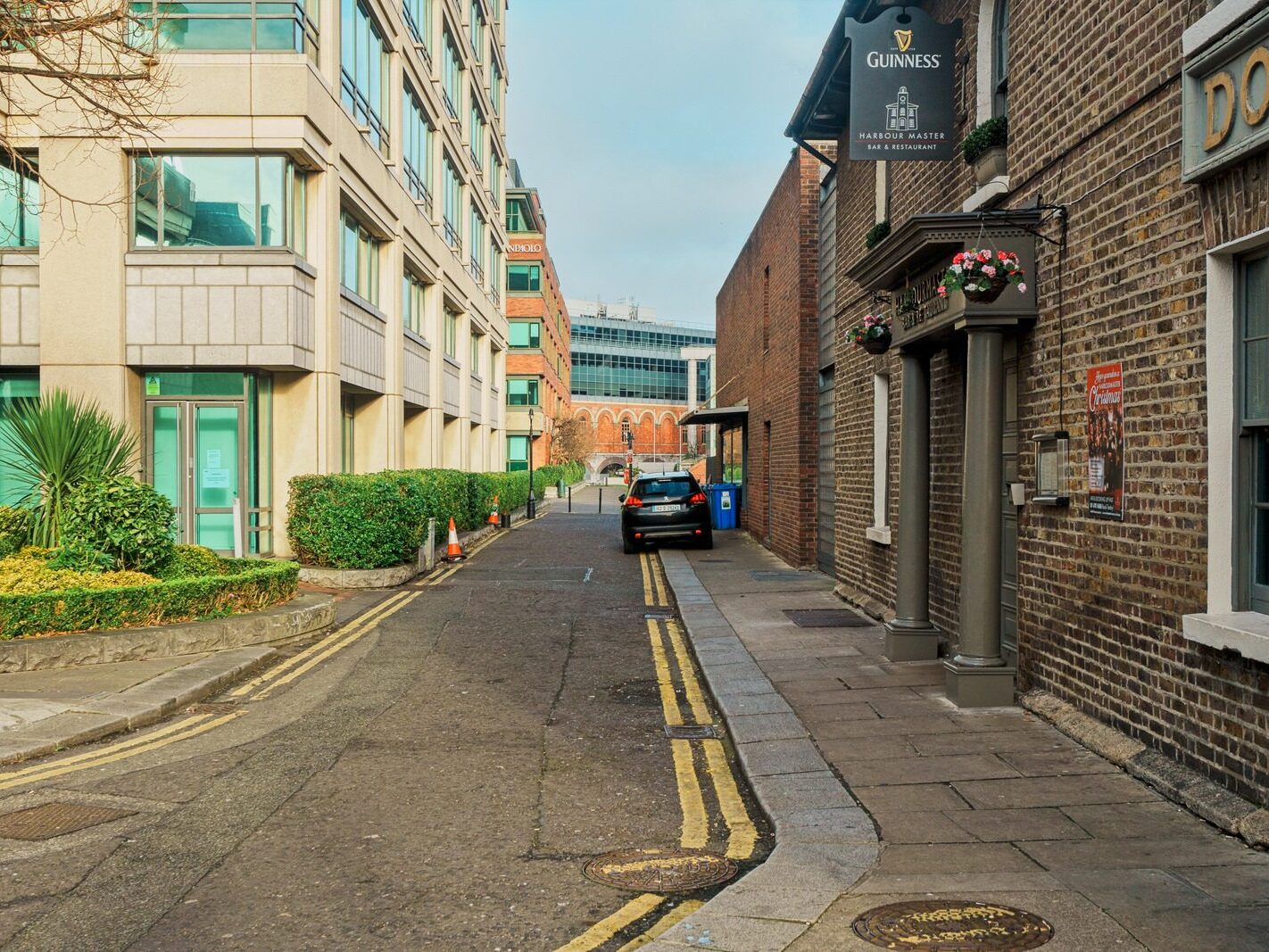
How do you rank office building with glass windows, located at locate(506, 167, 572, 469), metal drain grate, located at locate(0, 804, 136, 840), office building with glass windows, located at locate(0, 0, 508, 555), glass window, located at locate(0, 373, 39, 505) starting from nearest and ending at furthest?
metal drain grate, located at locate(0, 804, 136, 840)
office building with glass windows, located at locate(0, 0, 508, 555)
glass window, located at locate(0, 373, 39, 505)
office building with glass windows, located at locate(506, 167, 572, 469)

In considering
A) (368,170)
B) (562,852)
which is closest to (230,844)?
(562,852)

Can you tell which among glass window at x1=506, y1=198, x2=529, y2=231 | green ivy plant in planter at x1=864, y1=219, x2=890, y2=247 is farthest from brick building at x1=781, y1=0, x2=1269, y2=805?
glass window at x1=506, y1=198, x2=529, y2=231

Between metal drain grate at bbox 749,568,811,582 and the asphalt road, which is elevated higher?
metal drain grate at bbox 749,568,811,582

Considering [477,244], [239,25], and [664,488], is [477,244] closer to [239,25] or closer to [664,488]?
[664,488]

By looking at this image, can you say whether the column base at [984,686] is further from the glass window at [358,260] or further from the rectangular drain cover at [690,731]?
the glass window at [358,260]

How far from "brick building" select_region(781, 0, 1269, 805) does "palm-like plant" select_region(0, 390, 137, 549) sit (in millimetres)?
8073

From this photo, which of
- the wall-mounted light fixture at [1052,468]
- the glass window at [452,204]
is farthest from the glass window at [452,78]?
the wall-mounted light fixture at [1052,468]

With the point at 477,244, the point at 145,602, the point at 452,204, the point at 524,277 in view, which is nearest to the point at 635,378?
the point at 524,277

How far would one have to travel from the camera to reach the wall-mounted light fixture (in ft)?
24.2

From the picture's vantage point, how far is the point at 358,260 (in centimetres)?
2209

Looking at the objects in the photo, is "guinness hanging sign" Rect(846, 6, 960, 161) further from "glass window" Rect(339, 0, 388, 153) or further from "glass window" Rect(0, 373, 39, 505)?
"glass window" Rect(0, 373, 39, 505)

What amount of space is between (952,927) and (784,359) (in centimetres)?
1651

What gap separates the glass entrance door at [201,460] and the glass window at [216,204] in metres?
2.64

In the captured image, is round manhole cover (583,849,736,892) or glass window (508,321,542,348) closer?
round manhole cover (583,849,736,892)
